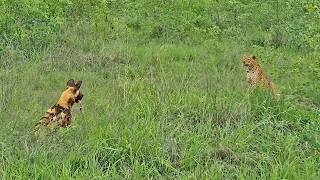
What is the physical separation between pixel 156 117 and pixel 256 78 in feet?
4.95

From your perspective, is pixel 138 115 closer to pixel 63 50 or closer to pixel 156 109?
pixel 156 109

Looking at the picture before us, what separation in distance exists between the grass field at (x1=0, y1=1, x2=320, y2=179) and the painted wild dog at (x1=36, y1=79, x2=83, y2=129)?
11 cm

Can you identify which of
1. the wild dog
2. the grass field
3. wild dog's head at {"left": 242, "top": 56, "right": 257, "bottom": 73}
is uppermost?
wild dog's head at {"left": 242, "top": 56, "right": 257, "bottom": 73}

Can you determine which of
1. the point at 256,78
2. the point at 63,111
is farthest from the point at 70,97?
the point at 256,78

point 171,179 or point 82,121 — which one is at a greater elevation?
point 82,121

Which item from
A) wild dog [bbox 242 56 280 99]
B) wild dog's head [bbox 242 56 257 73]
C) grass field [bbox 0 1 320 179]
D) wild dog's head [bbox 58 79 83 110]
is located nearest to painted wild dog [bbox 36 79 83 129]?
wild dog's head [bbox 58 79 83 110]

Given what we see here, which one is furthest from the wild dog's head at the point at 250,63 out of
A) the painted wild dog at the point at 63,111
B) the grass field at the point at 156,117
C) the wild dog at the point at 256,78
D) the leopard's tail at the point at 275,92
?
the painted wild dog at the point at 63,111

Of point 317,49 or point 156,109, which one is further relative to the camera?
point 317,49

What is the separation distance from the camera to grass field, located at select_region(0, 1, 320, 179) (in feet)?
12.4

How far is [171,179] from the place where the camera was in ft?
12.3

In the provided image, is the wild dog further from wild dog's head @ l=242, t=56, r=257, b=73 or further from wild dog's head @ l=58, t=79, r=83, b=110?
wild dog's head @ l=58, t=79, r=83, b=110

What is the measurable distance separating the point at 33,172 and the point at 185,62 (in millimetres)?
3683

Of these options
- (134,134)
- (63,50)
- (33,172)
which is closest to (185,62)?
(63,50)

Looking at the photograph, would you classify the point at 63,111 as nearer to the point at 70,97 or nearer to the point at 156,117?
the point at 70,97
